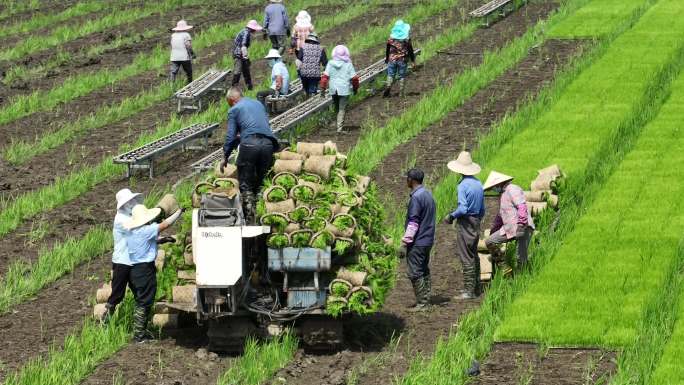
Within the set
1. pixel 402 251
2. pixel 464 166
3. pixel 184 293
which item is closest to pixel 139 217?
pixel 184 293

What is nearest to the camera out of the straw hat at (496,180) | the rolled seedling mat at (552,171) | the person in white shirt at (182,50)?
the straw hat at (496,180)

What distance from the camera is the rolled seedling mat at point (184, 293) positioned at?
17.2 metres

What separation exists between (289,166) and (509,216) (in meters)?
3.07

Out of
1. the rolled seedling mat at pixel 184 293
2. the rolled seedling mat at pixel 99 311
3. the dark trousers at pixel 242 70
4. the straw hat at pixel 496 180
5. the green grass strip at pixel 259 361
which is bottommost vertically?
the green grass strip at pixel 259 361

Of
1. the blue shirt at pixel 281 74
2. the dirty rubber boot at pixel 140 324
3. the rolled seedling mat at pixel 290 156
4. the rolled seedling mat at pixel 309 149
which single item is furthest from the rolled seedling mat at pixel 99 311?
the blue shirt at pixel 281 74

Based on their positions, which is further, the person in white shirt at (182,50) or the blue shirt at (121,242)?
the person in white shirt at (182,50)

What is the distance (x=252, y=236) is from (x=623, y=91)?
51.1 feet

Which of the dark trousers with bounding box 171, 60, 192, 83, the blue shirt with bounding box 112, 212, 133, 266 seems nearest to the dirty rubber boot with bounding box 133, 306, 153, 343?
the blue shirt with bounding box 112, 212, 133, 266

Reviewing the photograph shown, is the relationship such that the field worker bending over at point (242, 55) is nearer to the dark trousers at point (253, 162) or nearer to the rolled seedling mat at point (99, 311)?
the dark trousers at point (253, 162)

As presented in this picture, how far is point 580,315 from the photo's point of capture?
18031mm

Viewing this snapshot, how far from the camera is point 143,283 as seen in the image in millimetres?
17516

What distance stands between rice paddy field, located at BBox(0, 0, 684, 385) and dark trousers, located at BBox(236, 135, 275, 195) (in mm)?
1313

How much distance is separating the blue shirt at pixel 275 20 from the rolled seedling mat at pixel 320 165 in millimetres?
16929

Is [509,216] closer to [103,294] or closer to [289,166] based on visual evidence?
[289,166]
